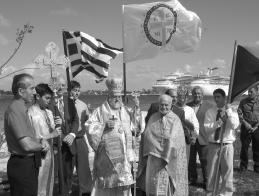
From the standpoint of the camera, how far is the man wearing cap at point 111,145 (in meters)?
4.94

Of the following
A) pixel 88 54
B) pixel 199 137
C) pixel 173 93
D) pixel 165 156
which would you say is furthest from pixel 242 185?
pixel 88 54

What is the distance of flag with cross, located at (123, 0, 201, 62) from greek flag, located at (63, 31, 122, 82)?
797 millimetres

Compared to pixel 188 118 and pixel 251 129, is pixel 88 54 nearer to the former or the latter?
pixel 188 118

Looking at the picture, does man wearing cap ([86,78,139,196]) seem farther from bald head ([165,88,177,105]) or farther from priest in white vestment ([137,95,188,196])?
bald head ([165,88,177,105])

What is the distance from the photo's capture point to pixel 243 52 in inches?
204

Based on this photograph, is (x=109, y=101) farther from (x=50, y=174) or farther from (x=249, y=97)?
(x=249, y=97)

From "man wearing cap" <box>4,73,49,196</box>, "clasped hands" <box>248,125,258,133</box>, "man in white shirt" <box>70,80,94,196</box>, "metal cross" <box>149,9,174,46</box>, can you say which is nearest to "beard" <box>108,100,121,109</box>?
"man in white shirt" <box>70,80,94,196</box>

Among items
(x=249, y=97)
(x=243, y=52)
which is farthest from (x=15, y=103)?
(x=249, y=97)

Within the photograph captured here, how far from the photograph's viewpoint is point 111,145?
16.3ft

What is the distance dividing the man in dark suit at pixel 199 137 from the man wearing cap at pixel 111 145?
200 cm

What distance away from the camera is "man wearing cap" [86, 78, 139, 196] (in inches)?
194

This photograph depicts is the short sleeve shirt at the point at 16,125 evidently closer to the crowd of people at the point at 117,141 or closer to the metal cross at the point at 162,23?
the crowd of people at the point at 117,141

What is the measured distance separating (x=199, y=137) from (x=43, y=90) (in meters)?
3.27

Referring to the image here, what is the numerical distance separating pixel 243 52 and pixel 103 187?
2.87 m
